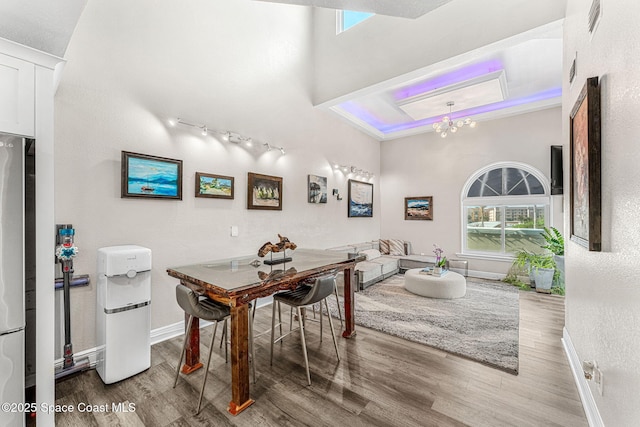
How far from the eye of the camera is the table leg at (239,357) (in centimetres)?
182

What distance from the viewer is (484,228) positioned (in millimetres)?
5793

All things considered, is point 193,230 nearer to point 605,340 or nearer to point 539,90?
point 605,340

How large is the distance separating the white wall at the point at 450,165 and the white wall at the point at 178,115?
291cm

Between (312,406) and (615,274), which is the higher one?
(615,274)

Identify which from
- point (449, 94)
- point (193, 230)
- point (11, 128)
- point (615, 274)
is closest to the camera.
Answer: point (615, 274)

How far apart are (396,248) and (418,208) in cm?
112

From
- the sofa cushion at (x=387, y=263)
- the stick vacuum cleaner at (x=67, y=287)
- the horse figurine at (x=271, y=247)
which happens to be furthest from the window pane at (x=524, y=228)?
the stick vacuum cleaner at (x=67, y=287)

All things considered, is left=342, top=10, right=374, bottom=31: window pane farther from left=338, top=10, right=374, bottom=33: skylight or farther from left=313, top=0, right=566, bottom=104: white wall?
left=313, top=0, right=566, bottom=104: white wall

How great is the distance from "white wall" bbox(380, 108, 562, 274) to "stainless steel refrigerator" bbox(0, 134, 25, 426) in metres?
6.48

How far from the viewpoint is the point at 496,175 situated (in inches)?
221

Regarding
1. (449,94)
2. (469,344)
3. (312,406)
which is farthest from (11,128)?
(449,94)

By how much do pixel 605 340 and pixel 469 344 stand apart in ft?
4.66

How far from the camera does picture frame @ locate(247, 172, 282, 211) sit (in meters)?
3.78

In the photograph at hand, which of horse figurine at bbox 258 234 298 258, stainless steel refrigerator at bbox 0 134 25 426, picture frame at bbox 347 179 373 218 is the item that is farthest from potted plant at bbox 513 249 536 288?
stainless steel refrigerator at bbox 0 134 25 426
